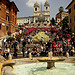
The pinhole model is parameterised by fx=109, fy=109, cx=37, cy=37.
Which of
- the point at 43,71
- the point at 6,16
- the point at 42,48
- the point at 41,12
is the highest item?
the point at 41,12

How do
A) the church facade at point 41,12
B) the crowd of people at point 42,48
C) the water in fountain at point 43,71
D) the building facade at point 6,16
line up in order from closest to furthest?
1. the water in fountain at point 43,71
2. the crowd of people at point 42,48
3. the building facade at point 6,16
4. the church facade at point 41,12

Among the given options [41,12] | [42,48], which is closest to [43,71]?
[42,48]

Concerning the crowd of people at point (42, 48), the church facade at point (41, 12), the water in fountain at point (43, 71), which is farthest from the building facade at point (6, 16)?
the church facade at point (41, 12)

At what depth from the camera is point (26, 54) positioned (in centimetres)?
1537

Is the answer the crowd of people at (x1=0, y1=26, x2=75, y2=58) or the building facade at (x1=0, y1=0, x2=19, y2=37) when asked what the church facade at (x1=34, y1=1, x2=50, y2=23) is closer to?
the building facade at (x1=0, y1=0, x2=19, y2=37)

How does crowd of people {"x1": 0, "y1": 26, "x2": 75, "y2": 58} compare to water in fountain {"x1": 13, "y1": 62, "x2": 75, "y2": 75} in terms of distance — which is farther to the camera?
crowd of people {"x1": 0, "y1": 26, "x2": 75, "y2": 58}

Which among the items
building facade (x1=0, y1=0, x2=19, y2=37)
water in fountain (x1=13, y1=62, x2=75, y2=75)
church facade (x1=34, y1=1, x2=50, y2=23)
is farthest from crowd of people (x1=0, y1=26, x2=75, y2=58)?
church facade (x1=34, y1=1, x2=50, y2=23)

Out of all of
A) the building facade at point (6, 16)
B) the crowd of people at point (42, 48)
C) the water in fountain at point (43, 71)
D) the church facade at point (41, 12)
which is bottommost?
the water in fountain at point (43, 71)

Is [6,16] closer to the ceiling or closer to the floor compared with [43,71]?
closer to the ceiling

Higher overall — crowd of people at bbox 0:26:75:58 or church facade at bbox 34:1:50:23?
church facade at bbox 34:1:50:23

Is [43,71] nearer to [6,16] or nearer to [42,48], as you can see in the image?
[42,48]

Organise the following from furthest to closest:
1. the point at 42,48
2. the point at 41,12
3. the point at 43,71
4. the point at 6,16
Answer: the point at 41,12 < the point at 6,16 < the point at 42,48 < the point at 43,71

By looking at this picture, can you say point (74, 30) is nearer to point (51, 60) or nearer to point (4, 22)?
point (4, 22)

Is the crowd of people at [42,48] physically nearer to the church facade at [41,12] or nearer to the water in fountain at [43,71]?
the water in fountain at [43,71]
